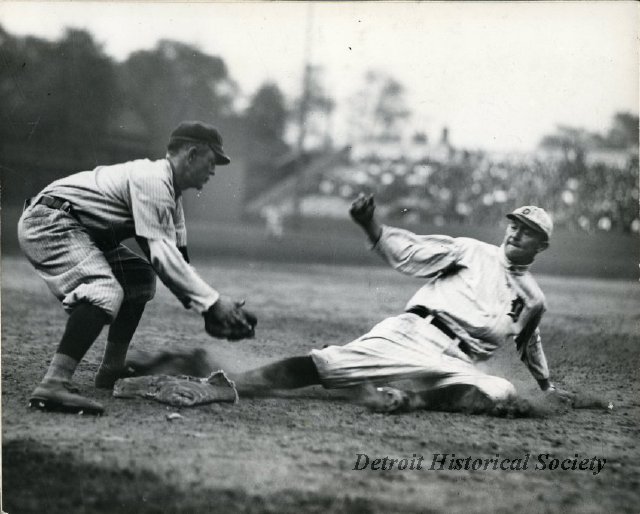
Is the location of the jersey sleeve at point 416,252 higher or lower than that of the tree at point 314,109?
lower

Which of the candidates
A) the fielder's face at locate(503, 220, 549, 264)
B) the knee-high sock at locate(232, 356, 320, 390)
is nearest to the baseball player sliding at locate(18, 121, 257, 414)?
the knee-high sock at locate(232, 356, 320, 390)

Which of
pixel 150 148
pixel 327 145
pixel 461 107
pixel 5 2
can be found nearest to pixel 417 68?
pixel 461 107

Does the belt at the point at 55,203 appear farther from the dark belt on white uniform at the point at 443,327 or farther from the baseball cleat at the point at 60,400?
the dark belt on white uniform at the point at 443,327

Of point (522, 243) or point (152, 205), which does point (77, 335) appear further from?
point (522, 243)

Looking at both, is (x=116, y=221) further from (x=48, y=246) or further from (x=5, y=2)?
(x=5, y=2)

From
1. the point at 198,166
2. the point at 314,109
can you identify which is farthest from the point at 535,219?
the point at 198,166

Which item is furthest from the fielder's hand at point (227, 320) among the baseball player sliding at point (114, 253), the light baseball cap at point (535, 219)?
the light baseball cap at point (535, 219)

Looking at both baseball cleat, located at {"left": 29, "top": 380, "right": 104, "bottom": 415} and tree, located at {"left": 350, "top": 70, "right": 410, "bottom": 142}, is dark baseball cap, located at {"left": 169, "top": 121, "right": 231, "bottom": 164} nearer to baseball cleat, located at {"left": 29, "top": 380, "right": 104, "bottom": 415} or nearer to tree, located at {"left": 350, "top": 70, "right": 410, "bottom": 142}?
tree, located at {"left": 350, "top": 70, "right": 410, "bottom": 142}
